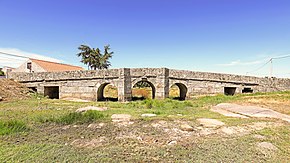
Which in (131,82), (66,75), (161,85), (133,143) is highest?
(66,75)

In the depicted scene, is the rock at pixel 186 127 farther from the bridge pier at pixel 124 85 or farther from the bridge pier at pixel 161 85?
the bridge pier at pixel 124 85

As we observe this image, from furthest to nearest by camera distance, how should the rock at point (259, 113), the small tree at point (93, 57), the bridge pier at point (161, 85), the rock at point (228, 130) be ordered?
the small tree at point (93, 57)
the bridge pier at point (161, 85)
the rock at point (259, 113)
the rock at point (228, 130)

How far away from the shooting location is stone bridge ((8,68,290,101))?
49.8ft

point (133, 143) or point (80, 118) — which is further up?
point (80, 118)

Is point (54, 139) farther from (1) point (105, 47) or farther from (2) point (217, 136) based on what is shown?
(1) point (105, 47)

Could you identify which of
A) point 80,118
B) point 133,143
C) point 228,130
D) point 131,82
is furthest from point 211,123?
point 131,82

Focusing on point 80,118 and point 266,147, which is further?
point 80,118

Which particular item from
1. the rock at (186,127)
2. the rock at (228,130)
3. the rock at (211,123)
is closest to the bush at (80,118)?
the rock at (186,127)

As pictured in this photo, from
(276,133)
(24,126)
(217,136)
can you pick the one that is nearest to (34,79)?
(24,126)

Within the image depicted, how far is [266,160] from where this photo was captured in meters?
3.53

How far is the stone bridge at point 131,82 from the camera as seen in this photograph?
15.2m

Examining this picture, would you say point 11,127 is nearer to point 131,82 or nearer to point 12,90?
point 131,82

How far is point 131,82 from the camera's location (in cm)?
1524

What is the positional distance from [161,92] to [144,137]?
10.4 m
